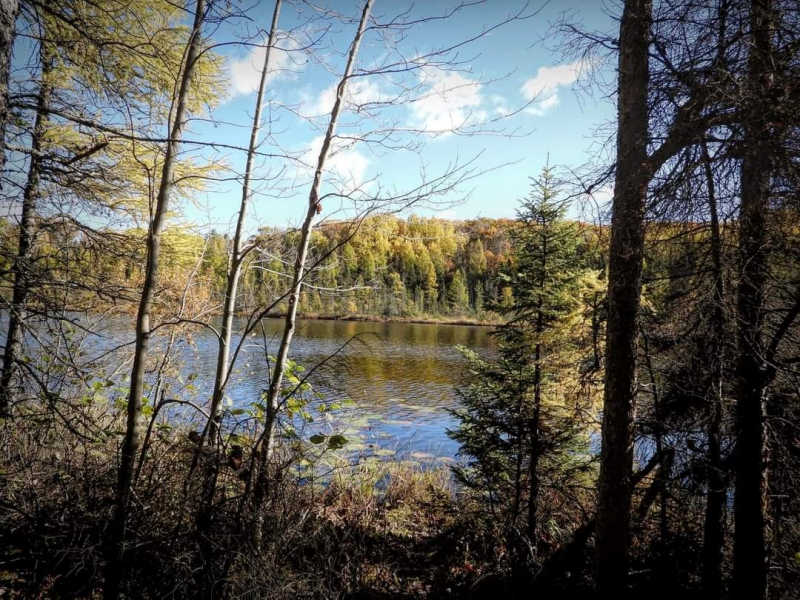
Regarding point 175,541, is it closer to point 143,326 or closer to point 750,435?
point 143,326

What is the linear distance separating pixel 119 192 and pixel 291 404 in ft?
11.2

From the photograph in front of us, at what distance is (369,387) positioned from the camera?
760 inches

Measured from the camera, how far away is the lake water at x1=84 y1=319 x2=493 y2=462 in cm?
809

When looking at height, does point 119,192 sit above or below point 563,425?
above

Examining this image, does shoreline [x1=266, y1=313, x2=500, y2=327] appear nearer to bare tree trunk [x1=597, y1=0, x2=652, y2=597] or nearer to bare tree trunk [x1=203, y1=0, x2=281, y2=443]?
bare tree trunk [x1=203, y1=0, x2=281, y2=443]

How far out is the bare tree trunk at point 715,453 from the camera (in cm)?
392

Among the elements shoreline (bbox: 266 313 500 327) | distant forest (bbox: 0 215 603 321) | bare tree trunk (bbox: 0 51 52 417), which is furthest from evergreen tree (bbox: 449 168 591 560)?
shoreline (bbox: 266 313 500 327)

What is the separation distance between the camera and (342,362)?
314 centimetres

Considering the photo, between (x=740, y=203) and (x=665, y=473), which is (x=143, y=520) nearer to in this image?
(x=740, y=203)

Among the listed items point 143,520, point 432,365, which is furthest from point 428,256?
point 143,520

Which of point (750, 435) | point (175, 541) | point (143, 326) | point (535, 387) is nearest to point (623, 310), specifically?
point (750, 435)

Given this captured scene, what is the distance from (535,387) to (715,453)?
2.44 meters

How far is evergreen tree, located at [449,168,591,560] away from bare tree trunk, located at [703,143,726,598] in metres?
1.89

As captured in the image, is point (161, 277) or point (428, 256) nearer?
point (161, 277)
